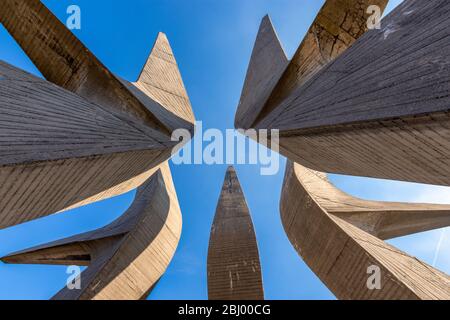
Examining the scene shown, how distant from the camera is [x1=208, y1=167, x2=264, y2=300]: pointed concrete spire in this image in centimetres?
626

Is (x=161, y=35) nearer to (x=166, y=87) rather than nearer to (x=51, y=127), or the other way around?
(x=166, y=87)

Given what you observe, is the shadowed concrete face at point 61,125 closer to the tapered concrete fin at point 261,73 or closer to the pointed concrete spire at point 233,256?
the tapered concrete fin at point 261,73

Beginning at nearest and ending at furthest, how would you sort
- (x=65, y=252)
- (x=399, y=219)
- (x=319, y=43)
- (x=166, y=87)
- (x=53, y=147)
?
(x=53, y=147) → (x=319, y=43) → (x=399, y=219) → (x=65, y=252) → (x=166, y=87)

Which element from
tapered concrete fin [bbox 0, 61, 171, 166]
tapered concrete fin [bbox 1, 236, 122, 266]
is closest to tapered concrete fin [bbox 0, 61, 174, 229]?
tapered concrete fin [bbox 0, 61, 171, 166]

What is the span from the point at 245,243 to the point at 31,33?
6.86 metres

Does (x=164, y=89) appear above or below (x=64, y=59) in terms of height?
above

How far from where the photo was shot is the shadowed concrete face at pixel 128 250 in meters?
7.05

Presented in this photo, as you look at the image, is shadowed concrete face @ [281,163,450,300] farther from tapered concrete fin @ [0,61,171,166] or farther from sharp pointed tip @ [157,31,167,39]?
sharp pointed tip @ [157,31,167,39]

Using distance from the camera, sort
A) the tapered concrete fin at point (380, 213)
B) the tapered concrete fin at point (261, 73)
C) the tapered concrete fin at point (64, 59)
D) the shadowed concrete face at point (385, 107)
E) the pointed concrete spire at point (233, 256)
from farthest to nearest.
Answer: the tapered concrete fin at point (380, 213) → the tapered concrete fin at point (261, 73) → the tapered concrete fin at point (64, 59) → the pointed concrete spire at point (233, 256) → the shadowed concrete face at point (385, 107)

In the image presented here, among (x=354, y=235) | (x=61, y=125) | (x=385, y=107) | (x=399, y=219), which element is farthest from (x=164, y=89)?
(x=385, y=107)

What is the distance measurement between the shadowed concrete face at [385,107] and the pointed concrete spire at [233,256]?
206 centimetres

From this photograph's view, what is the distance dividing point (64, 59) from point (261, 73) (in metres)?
5.36

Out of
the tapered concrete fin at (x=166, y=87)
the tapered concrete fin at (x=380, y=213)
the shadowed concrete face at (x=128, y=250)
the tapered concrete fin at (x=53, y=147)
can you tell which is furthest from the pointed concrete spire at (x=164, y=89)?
the tapered concrete fin at (x=380, y=213)

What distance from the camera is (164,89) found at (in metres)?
10.4
